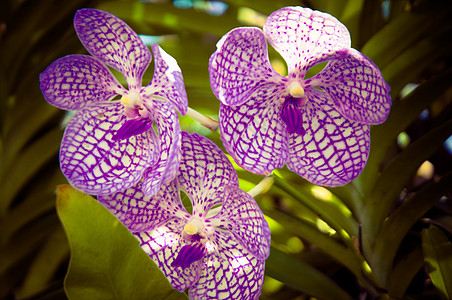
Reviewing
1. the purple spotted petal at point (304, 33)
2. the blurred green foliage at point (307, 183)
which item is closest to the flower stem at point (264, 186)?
the blurred green foliage at point (307, 183)

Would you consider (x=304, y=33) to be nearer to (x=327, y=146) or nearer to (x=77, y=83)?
(x=327, y=146)

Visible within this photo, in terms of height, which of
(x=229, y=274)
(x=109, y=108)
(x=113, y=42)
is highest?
(x=113, y=42)

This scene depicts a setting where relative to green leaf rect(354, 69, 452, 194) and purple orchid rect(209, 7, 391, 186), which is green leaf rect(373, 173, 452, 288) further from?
purple orchid rect(209, 7, 391, 186)

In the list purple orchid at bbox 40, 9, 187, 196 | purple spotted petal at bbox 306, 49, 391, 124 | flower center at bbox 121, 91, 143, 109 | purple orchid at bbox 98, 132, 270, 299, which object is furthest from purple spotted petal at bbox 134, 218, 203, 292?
purple spotted petal at bbox 306, 49, 391, 124

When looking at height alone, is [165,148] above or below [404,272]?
above

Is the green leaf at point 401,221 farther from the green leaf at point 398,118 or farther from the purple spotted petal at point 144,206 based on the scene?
the purple spotted petal at point 144,206

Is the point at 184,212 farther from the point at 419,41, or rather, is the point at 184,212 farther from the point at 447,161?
the point at 447,161

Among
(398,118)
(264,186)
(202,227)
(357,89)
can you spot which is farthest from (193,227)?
(398,118)
